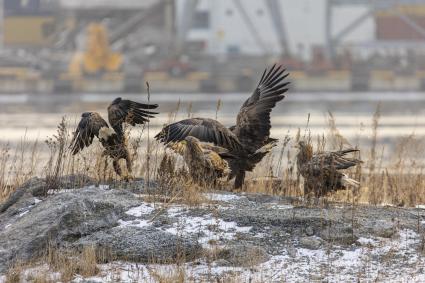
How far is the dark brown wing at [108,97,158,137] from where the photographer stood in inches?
273

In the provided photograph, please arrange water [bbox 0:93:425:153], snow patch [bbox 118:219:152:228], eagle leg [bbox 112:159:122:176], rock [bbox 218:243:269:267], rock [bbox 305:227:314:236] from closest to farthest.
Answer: rock [bbox 218:243:269:267] < rock [bbox 305:227:314:236] < snow patch [bbox 118:219:152:228] < eagle leg [bbox 112:159:122:176] < water [bbox 0:93:425:153]

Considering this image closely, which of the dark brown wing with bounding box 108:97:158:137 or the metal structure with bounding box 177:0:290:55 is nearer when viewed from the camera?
the dark brown wing with bounding box 108:97:158:137

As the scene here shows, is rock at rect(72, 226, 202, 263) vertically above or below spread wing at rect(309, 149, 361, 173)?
below

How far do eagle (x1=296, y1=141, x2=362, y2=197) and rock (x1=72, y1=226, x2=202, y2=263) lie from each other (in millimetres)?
1311

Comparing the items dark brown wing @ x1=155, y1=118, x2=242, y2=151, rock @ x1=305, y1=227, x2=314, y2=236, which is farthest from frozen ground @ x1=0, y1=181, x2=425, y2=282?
Answer: dark brown wing @ x1=155, y1=118, x2=242, y2=151

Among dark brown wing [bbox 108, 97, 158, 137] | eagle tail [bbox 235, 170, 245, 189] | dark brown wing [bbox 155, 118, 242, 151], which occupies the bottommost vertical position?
eagle tail [bbox 235, 170, 245, 189]

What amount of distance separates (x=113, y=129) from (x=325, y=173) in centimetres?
163

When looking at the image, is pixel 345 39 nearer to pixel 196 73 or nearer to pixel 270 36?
pixel 270 36

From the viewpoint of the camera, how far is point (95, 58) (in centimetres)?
5456

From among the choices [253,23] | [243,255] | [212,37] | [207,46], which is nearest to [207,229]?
[243,255]

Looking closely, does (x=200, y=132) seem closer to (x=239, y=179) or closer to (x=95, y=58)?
(x=239, y=179)

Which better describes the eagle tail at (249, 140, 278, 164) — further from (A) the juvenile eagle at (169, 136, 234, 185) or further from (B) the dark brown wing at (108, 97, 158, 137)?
(B) the dark brown wing at (108, 97, 158, 137)

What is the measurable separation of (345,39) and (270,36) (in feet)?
15.2

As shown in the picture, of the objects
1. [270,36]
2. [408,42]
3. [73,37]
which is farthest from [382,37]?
[73,37]
